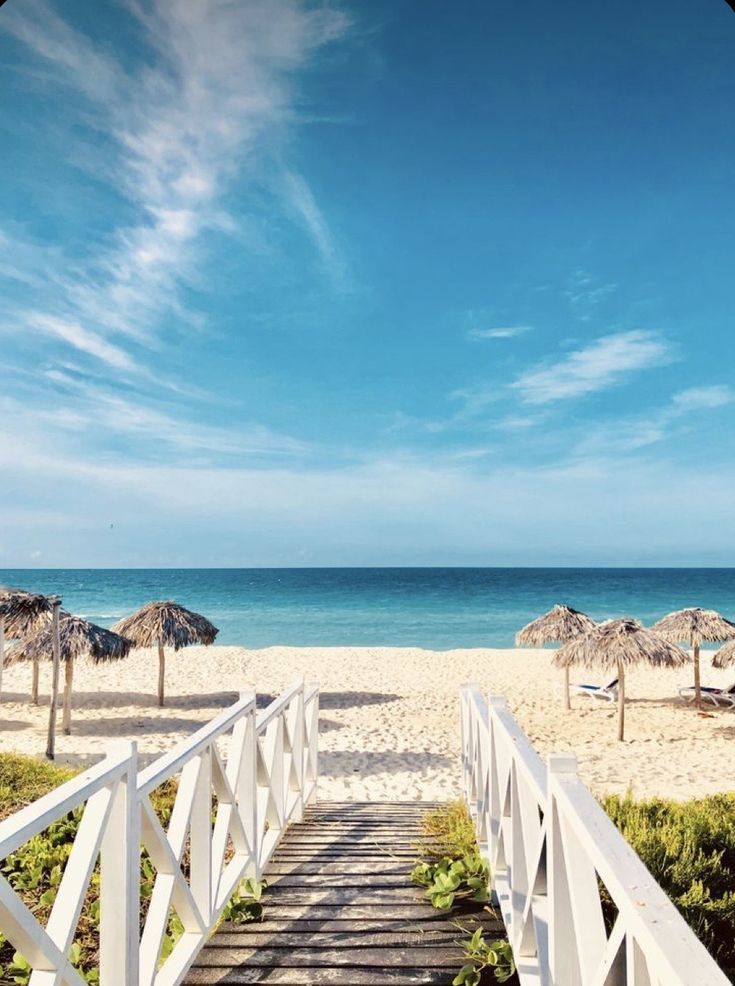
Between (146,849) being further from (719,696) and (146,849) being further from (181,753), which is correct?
(719,696)

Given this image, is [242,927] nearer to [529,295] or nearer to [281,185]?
[281,185]

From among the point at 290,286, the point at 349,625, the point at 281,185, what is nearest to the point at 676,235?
the point at 281,185

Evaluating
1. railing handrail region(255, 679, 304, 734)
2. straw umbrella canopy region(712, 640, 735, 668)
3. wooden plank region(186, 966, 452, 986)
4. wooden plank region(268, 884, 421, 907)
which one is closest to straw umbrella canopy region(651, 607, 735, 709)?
straw umbrella canopy region(712, 640, 735, 668)

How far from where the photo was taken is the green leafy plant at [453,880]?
3.02 meters

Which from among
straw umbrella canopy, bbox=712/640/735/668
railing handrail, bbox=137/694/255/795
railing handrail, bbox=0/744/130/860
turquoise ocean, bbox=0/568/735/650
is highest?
railing handrail, bbox=0/744/130/860

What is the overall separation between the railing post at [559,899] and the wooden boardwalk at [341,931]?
2.56 ft

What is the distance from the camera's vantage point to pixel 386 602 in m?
57.5

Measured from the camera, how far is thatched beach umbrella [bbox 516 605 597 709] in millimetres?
15914

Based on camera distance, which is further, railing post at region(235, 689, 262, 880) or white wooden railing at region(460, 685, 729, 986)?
railing post at region(235, 689, 262, 880)

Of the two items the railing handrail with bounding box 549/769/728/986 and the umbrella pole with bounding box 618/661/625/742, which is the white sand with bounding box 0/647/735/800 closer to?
the umbrella pole with bounding box 618/661/625/742

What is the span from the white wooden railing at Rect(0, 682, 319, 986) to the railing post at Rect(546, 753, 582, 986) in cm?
115

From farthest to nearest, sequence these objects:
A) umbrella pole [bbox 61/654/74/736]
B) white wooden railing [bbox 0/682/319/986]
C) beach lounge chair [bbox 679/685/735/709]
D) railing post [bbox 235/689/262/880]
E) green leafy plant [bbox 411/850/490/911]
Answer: beach lounge chair [bbox 679/685/735/709], umbrella pole [bbox 61/654/74/736], railing post [bbox 235/689/262/880], green leafy plant [bbox 411/850/490/911], white wooden railing [bbox 0/682/319/986]

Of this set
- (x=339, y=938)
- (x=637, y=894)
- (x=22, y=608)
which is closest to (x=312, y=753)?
(x=339, y=938)

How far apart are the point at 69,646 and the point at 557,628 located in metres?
10.3
